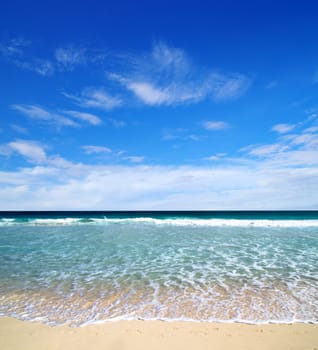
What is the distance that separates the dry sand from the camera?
12.0 ft

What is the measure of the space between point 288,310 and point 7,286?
7.03 meters

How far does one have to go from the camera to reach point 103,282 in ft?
21.9

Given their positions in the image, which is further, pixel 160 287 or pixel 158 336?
pixel 160 287

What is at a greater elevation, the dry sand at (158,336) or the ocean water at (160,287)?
the ocean water at (160,287)

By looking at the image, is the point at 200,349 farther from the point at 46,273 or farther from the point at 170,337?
the point at 46,273

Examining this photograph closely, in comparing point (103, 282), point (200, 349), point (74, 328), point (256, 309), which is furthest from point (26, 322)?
point (256, 309)

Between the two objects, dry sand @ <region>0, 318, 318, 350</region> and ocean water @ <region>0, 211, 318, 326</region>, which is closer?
dry sand @ <region>0, 318, 318, 350</region>

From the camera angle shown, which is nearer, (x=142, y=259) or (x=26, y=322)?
(x=26, y=322)

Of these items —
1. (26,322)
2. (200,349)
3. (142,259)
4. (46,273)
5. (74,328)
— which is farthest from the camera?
(142,259)

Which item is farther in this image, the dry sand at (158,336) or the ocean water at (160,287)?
the ocean water at (160,287)

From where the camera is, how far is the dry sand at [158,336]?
364 centimetres

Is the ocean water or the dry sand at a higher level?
the ocean water

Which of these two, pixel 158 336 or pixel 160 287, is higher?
pixel 160 287

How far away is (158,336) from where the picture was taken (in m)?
3.90
